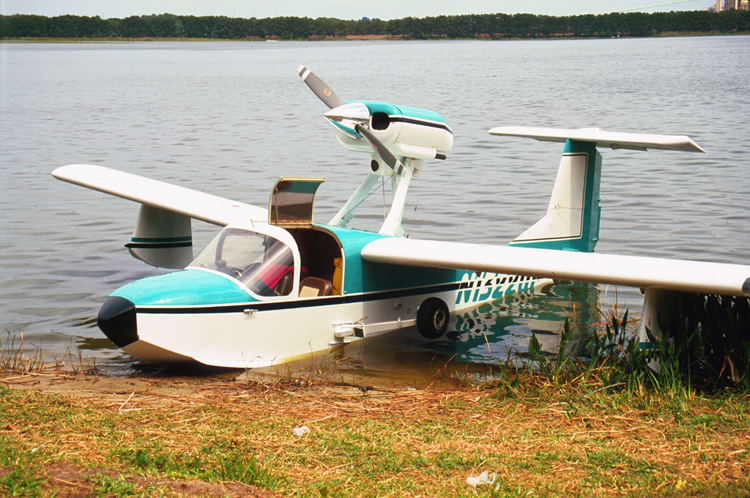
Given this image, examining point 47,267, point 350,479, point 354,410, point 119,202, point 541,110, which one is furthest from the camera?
point 541,110

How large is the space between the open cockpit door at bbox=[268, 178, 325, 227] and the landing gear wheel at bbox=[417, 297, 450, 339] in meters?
2.00

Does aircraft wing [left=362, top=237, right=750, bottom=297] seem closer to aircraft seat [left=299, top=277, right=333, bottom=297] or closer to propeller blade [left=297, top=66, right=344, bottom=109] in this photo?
aircraft seat [left=299, top=277, right=333, bottom=297]

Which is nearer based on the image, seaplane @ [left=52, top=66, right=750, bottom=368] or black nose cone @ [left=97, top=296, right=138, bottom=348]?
black nose cone @ [left=97, top=296, right=138, bottom=348]

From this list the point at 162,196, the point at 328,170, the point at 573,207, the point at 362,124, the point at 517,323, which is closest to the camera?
the point at 362,124

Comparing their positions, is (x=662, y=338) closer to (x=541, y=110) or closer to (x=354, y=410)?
(x=354, y=410)

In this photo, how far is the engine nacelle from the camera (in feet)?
32.3

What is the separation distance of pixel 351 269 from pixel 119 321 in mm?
2947

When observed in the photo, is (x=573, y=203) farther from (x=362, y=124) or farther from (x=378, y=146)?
(x=362, y=124)

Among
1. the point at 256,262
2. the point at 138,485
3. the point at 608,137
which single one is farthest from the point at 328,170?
the point at 138,485

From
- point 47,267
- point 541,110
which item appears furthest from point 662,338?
point 541,110

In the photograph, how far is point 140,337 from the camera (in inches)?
305

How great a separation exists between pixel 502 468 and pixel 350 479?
3.54ft

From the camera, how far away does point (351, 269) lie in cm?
937

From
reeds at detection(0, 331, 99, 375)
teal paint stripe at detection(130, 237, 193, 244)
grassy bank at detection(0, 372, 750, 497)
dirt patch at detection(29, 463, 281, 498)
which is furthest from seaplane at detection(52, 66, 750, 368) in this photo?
dirt patch at detection(29, 463, 281, 498)
